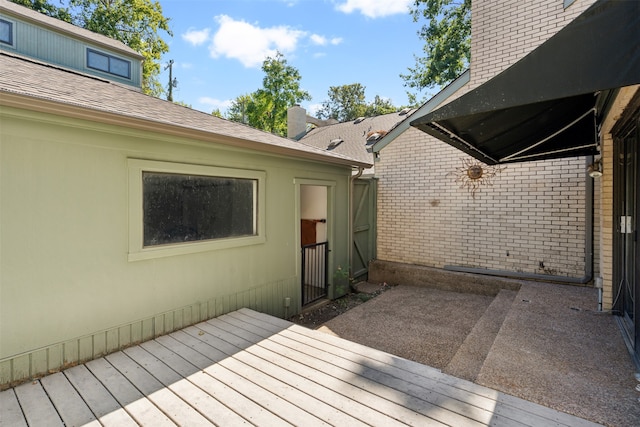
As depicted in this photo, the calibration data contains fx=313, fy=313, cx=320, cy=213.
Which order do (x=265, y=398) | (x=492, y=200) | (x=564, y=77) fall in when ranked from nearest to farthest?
(x=564, y=77) → (x=265, y=398) → (x=492, y=200)

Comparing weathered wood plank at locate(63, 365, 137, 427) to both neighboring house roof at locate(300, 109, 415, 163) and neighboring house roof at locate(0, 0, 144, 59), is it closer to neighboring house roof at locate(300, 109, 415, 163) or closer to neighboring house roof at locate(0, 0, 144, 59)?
neighboring house roof at locate(300, 109, 415, 163)

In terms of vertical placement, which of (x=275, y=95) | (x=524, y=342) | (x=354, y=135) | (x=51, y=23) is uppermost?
(x=275, y=95)

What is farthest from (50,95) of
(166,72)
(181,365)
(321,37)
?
(166,72)

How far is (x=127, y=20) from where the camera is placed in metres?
18.7

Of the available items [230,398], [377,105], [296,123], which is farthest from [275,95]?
A: [230,398]

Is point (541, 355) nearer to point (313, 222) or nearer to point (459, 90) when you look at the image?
point (313, 222)

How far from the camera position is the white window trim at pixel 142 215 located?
310 cm

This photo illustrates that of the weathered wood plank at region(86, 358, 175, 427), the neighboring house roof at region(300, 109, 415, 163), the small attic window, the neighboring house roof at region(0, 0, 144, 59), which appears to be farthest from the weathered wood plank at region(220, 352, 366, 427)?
the neighboring house roof at region(0, 0, 144, 59)

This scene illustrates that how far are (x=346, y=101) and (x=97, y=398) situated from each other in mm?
36170

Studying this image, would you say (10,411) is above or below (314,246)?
below

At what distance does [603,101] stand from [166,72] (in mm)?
27177

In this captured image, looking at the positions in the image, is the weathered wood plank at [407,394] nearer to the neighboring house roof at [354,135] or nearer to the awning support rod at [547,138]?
the awning support rod at [547,138]

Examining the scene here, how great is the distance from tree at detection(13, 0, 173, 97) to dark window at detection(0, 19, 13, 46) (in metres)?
8.77

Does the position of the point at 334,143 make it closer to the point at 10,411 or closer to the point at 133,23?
the point at 10,411
